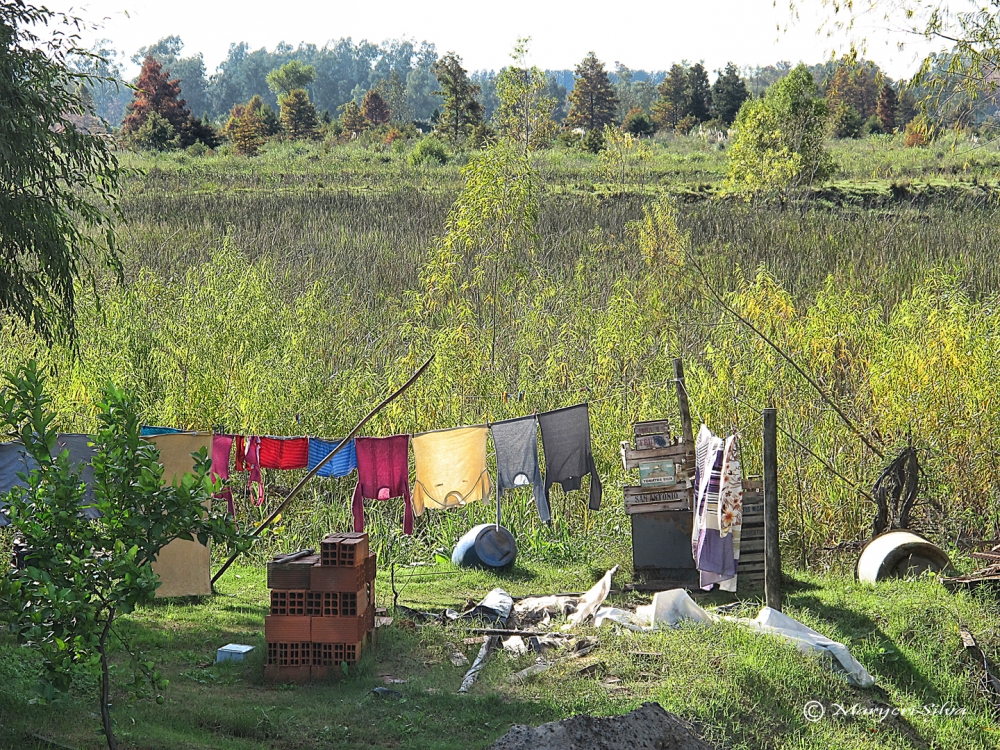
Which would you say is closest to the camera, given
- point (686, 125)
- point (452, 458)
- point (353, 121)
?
point (452, 458)

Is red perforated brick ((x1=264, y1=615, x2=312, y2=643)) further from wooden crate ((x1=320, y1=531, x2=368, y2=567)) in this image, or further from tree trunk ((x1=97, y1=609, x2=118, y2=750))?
tree trunk ((x1=97, y1=609, x2=118, y2=750))

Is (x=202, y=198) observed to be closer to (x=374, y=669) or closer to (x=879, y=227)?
(x=879, y=227)

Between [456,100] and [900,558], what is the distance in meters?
32.6

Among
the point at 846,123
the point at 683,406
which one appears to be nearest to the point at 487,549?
the point at 683,406

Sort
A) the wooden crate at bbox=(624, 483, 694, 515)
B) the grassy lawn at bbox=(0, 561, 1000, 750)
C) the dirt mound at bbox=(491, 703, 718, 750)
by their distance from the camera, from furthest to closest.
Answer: the wooden crate at bbox=(624, 483, 694, 515) → the grassy lawn at bbox=(0, 561, 1000, 750) → the dirt mound at bbox=(491, 703, 718, 750)

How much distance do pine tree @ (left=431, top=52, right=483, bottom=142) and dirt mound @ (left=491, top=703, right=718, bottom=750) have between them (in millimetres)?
32361

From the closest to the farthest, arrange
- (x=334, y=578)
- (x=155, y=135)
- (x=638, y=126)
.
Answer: (x=334, y=578) < (x=155, y=135) < (x=638, y=126)

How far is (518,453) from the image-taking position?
691 cm

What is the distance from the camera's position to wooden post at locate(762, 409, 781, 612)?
604 cm

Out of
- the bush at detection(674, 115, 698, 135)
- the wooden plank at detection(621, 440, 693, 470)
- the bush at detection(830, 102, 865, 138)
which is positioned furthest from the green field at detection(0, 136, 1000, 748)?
the bush at detection(674, 115, 698, 135)

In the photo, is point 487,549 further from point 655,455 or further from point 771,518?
point 771,518

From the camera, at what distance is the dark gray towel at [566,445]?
6918mm

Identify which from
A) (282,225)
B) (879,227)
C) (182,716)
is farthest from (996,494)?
(282,225)

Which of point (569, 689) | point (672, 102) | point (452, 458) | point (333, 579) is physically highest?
point (672, 102)
